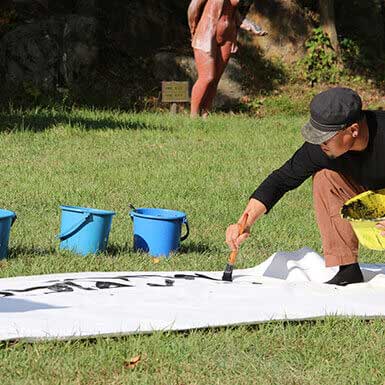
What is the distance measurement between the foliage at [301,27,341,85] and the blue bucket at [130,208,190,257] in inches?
602

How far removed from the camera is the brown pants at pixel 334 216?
6102mm

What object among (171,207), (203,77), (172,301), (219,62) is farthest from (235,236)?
(219,62)

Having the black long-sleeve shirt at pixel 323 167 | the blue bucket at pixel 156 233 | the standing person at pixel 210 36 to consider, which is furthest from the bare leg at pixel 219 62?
the black long-sleeve shirt at pixel 323 167

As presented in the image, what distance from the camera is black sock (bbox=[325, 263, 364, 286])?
6.27 metres

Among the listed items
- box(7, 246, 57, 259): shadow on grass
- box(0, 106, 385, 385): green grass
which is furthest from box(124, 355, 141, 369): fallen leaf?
box(7, 246, 57, 259): shadow on grass

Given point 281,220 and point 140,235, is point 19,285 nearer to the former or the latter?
point 140,235

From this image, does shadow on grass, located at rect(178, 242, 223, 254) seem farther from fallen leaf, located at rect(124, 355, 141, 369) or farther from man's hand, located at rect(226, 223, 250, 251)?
fallen leaf, located at rect(124, 355, 141, 369)

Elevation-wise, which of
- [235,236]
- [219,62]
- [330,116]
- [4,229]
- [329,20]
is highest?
[329,20]

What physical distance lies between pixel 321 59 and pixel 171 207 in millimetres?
13471

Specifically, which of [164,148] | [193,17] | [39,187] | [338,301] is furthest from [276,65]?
[338,301]

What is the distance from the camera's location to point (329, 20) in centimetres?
2203

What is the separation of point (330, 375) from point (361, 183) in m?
1.68

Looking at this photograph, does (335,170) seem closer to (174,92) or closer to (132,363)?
(132,363)

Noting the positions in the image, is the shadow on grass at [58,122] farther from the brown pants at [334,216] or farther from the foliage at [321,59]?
the brown pants at [334,216]
